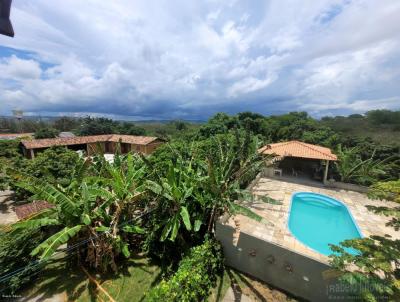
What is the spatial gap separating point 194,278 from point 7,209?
1515 cm

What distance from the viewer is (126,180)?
7.91 m

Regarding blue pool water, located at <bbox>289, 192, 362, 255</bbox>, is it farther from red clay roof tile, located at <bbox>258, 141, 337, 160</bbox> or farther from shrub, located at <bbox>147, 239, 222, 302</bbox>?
shrub, located at <bbox>147, 239, 222, 302</bbox>

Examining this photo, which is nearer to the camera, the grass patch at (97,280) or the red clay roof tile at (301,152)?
the grass patch at (97,280)

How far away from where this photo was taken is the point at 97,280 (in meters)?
7.14

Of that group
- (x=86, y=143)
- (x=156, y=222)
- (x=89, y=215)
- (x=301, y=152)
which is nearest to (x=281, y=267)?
(x=156, y=222)

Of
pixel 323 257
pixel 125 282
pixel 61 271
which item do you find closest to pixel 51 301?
pixel 61 271

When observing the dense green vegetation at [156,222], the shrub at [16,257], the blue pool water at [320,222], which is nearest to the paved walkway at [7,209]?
the dense green vegetation at [156,222]

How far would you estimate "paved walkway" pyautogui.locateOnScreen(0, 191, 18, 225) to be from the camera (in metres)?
11.7

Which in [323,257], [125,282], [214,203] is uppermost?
[214,203]

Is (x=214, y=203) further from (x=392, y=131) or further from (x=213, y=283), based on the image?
(x=392, y=131)

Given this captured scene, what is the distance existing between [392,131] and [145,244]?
32.5m

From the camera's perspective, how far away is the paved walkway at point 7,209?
11.7 m

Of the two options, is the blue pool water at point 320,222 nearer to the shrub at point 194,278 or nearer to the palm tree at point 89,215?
the shrub at point 194,278

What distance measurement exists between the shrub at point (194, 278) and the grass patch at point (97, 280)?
1.41 m
